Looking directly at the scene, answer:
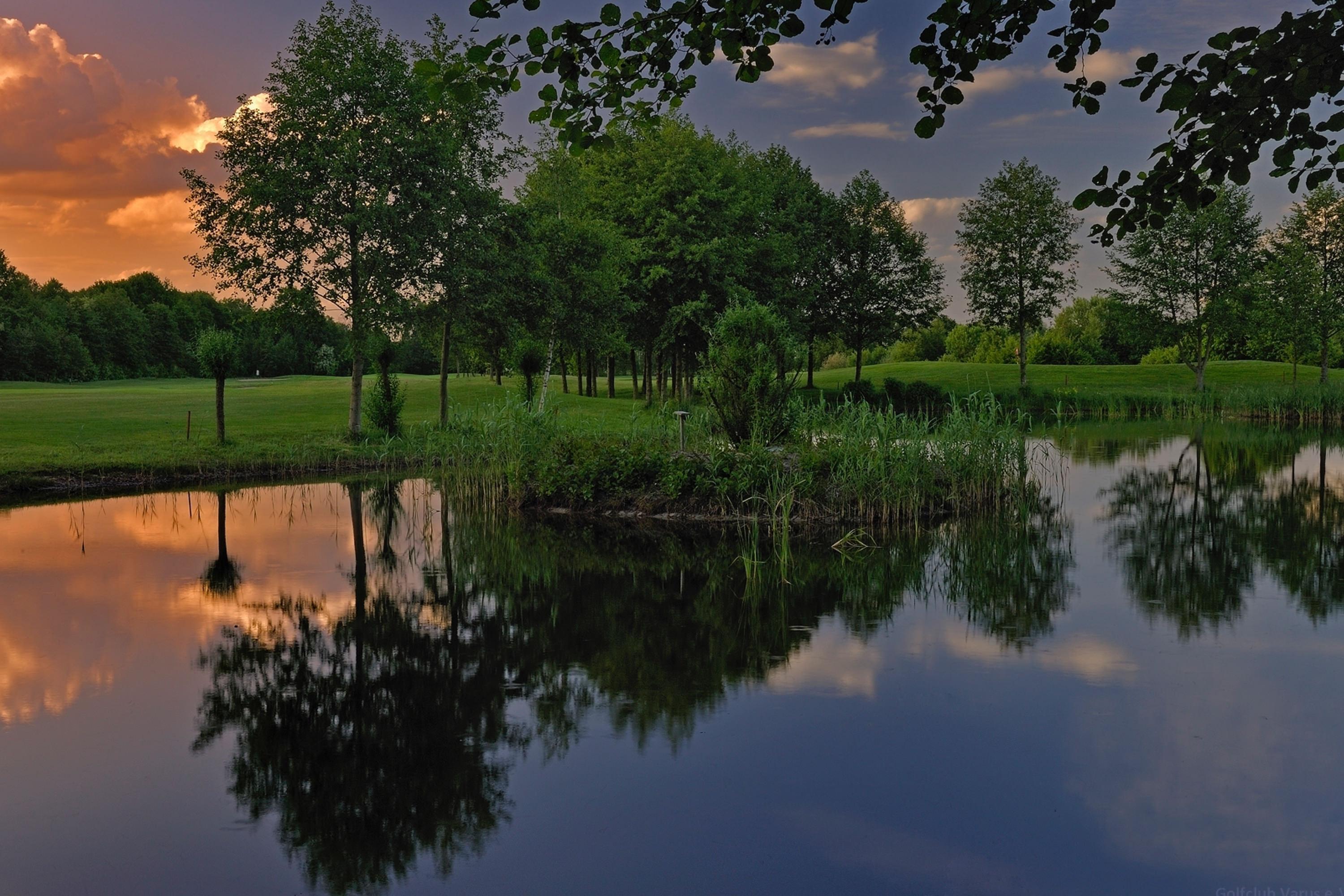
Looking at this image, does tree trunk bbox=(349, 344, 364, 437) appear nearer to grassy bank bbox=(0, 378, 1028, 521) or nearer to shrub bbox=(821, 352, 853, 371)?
grassy bank bbox=(0, 378, 1028, 521)

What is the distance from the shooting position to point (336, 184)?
25.4 metres

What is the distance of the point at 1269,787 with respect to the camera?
5777 millimetres

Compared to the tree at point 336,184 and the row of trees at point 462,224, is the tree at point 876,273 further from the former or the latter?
the tree at point 336,184

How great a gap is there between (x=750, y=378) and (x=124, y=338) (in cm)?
8272

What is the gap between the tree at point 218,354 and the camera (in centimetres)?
2264

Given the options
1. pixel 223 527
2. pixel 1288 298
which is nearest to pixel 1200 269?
pixel 1288 298

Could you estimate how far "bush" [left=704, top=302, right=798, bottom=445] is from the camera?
637 inches

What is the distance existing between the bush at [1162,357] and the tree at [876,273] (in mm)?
27688

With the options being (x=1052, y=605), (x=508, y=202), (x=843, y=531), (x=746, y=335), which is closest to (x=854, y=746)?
(x=1052, y=605)

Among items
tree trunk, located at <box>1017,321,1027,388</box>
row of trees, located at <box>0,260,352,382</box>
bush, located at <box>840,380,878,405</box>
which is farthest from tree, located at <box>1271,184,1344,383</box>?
row of trees, located at <box>0,260,352,382</box>

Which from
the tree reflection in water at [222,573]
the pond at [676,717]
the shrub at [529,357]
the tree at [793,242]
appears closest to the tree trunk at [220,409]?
the tree reflection in water at [222,573]

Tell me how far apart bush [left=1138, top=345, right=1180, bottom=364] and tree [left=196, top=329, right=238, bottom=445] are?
66.8 meters

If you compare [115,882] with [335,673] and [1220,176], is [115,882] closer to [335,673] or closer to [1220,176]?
[335,673]

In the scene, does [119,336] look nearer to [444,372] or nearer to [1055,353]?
[444,372]
